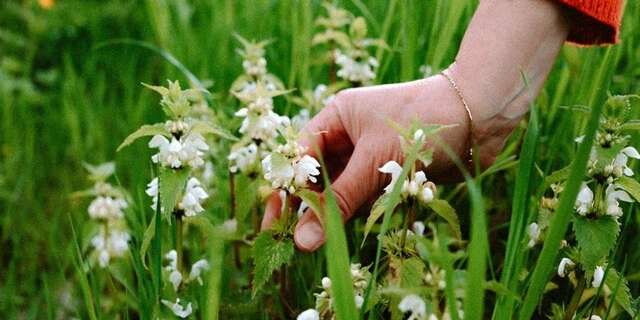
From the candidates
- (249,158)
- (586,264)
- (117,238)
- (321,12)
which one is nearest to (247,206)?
(249,158)

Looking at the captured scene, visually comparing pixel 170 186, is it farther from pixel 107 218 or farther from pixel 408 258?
pixel 107 218

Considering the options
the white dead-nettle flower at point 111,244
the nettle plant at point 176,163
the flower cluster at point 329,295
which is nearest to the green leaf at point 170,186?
the nettle plant at point 176,163

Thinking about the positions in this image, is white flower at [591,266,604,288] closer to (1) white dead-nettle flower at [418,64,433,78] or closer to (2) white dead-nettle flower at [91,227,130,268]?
(1) white dead-nettle flower at [418,64,433,78]

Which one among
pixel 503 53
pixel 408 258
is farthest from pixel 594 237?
pixel 503 53

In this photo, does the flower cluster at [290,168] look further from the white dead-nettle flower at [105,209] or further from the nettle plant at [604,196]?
the white dead-nettle flower at [105,209]

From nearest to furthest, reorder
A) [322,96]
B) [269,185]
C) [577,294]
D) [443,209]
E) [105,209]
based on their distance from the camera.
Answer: [443,209] → [577,294] → [269,185] → [105,209] → [322,96]

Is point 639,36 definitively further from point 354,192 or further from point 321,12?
point 354,192
